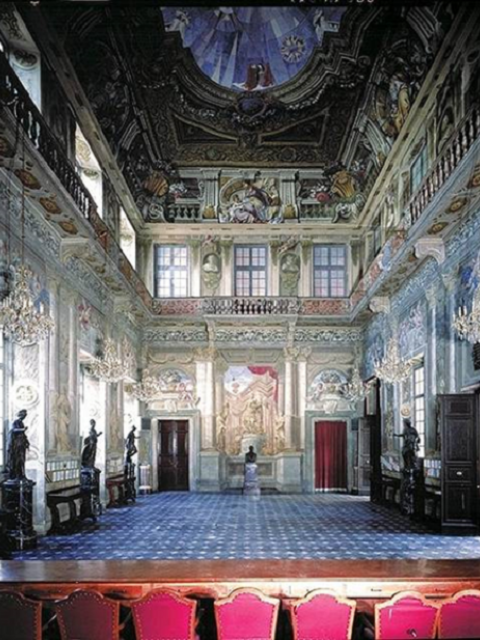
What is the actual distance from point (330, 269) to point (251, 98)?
6.80 meters

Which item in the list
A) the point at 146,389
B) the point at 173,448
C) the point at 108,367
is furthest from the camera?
the point at 173,448

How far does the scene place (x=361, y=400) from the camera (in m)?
22.5

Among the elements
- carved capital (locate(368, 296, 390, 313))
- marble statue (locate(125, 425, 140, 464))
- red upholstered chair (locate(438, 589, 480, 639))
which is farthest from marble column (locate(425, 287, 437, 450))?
red upholstered chair (locate(438, 589, 480, 639))

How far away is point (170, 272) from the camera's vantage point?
23.5 meters

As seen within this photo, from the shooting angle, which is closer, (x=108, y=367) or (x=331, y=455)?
(x=108, y=367)

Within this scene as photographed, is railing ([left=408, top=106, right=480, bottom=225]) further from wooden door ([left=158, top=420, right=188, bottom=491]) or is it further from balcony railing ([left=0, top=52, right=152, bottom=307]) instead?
wooden door ([left=158, top=420, right=188, bottom=491])

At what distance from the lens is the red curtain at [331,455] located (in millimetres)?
22688

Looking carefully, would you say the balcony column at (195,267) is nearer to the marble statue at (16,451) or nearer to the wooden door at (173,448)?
the wooden door at (173,448)

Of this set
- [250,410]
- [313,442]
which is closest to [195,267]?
[250,410]

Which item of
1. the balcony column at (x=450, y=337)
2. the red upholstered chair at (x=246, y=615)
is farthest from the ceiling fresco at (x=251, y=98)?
the red upholstered chair at (x=246, y=615)

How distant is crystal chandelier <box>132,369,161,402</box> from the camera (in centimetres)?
Answer: 2138

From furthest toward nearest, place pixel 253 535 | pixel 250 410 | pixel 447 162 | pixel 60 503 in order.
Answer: pixel 250 410 < pixel 60 503 < pixel 253 535 < pixel 447 162

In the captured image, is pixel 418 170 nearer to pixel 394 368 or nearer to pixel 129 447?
pixel 394 368

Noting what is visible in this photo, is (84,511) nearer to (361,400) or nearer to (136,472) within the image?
(136,472)
